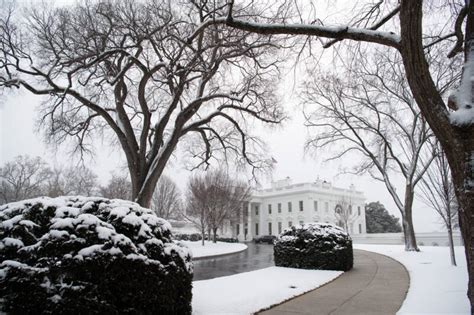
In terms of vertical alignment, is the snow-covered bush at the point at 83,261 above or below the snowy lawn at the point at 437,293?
above

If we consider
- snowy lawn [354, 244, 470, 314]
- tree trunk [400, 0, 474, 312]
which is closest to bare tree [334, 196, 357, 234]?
snowy lawn [354, 244, 470, 314]

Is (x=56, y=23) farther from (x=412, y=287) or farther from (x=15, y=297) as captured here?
(x=412, y=287)

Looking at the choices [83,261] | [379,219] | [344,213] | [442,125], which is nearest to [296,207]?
[344,213]

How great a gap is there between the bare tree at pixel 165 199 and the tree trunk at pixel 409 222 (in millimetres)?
29425

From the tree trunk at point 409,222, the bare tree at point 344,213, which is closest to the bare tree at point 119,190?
the bare tree at point 344,213

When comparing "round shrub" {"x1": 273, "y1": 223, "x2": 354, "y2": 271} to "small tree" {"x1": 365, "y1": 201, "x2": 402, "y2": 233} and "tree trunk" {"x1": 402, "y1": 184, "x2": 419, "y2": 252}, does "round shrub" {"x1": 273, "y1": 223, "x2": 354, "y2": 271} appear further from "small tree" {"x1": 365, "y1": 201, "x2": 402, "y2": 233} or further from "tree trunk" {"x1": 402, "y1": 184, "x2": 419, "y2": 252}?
"small tree" {"x1": 365, "y1": 201, "x2": 402, "y2": 233}

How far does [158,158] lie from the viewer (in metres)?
15.3

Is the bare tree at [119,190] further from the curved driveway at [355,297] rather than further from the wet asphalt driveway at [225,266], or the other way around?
the curved driveway at [355,297]

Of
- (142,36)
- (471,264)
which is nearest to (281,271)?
(471,264)

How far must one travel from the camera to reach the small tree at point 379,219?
A: 63.4 m

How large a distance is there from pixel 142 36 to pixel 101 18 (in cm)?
258

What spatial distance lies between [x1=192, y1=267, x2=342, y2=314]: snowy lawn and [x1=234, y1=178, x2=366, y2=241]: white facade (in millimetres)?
42858

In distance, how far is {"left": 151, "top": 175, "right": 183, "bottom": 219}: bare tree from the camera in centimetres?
4325

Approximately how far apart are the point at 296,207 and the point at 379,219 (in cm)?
1946
